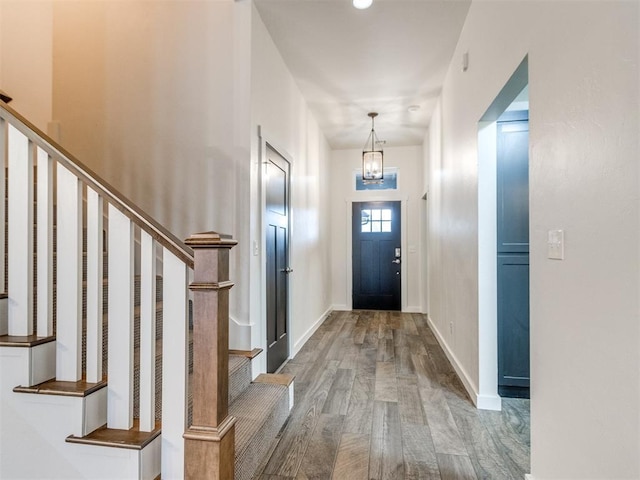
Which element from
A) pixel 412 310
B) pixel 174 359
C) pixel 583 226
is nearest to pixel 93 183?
pixel 174 359

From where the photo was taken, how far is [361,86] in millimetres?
4191

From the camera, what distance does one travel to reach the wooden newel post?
1.38 meters

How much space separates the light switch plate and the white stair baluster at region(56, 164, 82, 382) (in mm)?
2004

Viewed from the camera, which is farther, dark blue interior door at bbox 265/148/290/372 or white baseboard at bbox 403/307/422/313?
white baseboard at bbox 403/307/422/313

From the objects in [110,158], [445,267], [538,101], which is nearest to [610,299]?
[538,101]

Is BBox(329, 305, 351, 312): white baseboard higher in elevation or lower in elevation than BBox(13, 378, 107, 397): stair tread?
lower

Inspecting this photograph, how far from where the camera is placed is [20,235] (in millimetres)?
1596

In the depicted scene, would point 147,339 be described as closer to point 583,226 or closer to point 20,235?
A: point 20,235

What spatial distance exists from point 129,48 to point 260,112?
1.21 metres

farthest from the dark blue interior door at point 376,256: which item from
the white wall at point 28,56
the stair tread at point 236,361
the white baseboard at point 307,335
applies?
the white wall at point 28,56

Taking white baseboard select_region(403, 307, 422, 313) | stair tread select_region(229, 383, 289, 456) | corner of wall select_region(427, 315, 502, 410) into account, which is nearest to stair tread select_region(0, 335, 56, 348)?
stair tread select_region(229, 383, 289, 456)

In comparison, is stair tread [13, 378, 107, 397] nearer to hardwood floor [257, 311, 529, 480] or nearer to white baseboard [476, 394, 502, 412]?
hardwood floor [257, 311, 529, 480]

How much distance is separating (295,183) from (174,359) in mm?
2886

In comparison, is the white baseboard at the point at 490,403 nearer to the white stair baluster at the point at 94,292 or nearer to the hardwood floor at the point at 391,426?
the hardwood floor at the point at 391,426
